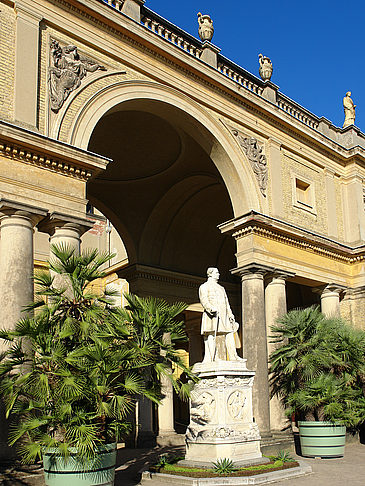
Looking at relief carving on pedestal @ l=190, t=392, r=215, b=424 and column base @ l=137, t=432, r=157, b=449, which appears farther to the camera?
column base @ l=137, t=432, r=157, b=449

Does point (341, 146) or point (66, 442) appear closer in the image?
point (66, 442)

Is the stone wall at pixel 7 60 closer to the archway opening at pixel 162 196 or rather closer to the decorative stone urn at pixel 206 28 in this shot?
the archway opening at pixel 162 196

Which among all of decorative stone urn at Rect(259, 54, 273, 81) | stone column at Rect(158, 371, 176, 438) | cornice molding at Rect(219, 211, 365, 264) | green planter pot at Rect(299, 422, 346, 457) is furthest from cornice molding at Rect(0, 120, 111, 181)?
stone column at Rect(158, 371, 176, 438)

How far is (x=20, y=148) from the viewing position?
1074 cm

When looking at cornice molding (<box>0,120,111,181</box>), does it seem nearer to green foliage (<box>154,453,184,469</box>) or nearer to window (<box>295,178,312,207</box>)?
green foliage (<box>154,453,184,469</box>)

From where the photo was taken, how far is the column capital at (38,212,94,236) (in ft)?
36.4

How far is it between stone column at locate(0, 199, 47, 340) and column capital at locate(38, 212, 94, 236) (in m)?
0.29

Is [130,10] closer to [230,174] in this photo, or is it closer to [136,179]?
[230,174]

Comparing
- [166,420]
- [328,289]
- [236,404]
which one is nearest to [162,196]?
[328,289]

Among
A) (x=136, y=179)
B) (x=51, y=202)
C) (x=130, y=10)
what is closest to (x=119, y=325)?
(x=51, y=202)

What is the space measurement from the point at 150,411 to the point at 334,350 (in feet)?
21.5

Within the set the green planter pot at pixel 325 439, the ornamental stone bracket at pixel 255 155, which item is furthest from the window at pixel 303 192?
the green planter pot at pixel 325 439

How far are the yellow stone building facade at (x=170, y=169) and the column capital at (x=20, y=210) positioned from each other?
0.03m

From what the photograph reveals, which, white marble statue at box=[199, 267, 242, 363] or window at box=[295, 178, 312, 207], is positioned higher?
window at box=[295, 178, 312, 207]
